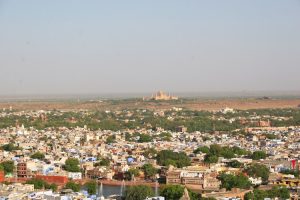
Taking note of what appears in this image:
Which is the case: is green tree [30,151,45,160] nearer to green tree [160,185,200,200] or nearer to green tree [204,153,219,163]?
Answer: green tree [204,153,219,163]

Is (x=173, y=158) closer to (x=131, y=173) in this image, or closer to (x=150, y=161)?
(x=150, y=161)

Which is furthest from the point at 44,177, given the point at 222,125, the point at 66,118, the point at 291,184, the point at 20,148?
the point at 66,118

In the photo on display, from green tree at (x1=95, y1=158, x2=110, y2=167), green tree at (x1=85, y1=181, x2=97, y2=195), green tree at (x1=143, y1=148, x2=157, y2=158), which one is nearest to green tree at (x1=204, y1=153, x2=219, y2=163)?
green tree at (x1=143, y1=148, x2=157, y2=158)

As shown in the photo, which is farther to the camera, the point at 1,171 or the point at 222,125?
the point at 222,125

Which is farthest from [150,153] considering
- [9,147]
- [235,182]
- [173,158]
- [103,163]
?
[235,182]

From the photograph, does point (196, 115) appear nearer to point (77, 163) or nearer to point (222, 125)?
point (222, 125)

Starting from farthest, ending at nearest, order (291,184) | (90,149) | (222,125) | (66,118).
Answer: (66,118) < (222,125) < (90,149) < (291,184)

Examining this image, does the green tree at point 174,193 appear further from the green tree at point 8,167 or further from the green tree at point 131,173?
the green tree at point 8,167
